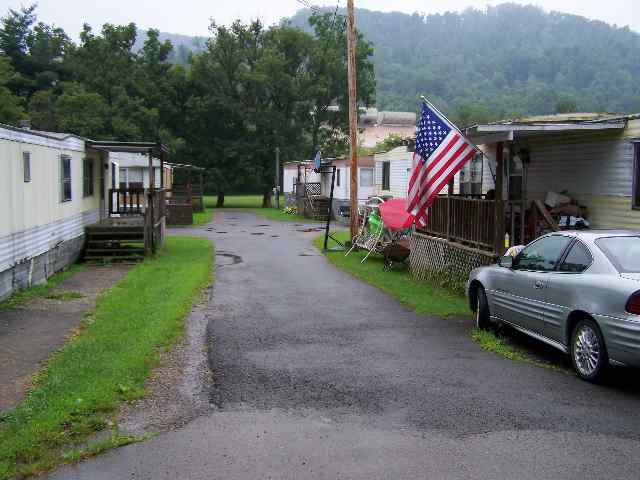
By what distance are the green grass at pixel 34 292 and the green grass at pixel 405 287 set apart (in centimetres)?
608

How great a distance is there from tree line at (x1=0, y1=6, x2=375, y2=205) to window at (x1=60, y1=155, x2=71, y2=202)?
102 feet

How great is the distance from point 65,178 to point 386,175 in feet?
51.8

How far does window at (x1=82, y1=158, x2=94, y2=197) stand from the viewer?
18163mm

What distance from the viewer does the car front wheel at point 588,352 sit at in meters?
6.57

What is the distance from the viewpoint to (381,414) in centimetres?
588

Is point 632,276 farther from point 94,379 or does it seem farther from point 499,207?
point 94,379

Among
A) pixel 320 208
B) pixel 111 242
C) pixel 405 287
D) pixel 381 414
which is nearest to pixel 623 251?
pixel 381 414

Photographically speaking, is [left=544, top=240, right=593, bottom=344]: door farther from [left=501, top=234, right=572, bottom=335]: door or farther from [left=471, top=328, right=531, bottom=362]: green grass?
[left=471, top=328, right=531, bottom=362]: green grass

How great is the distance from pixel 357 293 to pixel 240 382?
628 cm

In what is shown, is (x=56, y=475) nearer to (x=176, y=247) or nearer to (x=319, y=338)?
(x=319, y=338)

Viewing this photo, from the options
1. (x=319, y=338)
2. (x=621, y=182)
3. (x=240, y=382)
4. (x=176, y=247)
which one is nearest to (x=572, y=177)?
(x=621, y=182)

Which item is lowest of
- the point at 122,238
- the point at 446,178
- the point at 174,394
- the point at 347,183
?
the point at 174,394

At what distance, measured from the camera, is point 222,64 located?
164 feet

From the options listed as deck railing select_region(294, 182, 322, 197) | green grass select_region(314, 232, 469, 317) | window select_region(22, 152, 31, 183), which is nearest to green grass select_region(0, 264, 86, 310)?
window select_region(22, 152, 31, 183)
